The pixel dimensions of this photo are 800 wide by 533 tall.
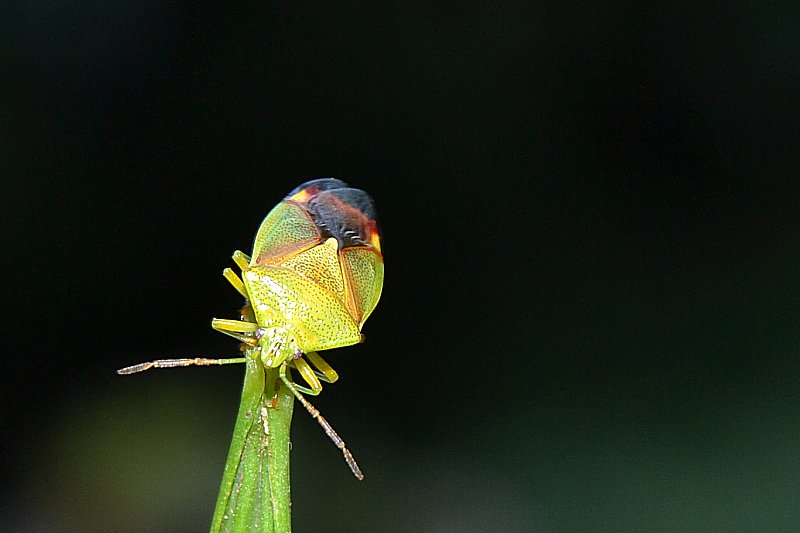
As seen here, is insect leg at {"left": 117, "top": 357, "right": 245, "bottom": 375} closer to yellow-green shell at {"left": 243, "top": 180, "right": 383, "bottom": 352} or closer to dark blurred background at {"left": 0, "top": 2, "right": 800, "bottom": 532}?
yellow-green shell at {"left": 243, "top": 180, "right": 383, "bottom": 352}

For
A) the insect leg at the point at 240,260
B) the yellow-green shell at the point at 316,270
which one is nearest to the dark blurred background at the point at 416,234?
the yellow-green shell at the point at 316,270

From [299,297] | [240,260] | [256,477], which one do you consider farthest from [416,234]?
[256,477]

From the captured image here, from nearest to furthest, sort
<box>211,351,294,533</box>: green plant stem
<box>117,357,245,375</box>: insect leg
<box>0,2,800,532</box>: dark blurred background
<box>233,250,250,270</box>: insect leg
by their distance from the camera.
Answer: <box>211,351,294,533</box>: green plant stem → <box>117,357,245,375</box>: insect leg → <box>233,250,250,270</box>: insect leg → <box>0,2,800,532</box>: dark blurred background

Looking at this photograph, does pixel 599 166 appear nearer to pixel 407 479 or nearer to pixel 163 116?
pixel 407 479

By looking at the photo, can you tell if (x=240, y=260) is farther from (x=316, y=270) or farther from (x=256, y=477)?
(x=256, y=477)

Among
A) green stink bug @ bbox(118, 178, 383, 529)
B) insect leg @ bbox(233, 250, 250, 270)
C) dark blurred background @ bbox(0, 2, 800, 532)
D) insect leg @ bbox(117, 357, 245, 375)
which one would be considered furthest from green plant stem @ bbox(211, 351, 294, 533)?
dark blurred background @ bbox(0, 2, 800, 532)

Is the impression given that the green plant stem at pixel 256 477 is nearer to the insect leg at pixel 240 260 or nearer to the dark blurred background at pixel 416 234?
the insect leg at pixel 240 260

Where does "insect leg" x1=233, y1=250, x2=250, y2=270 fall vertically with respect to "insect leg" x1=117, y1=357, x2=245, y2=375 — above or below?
above
